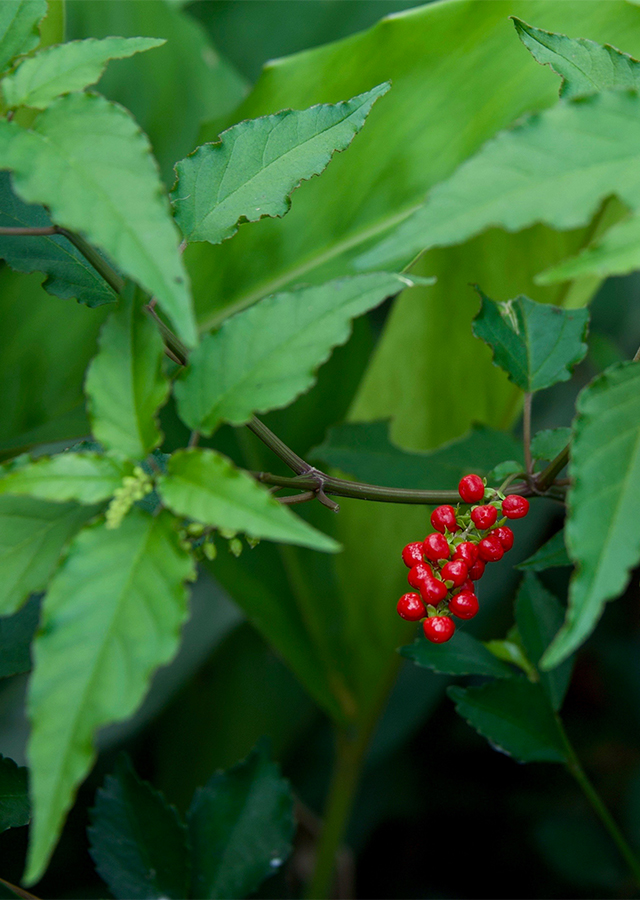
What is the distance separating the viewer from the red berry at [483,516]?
0.42 meters

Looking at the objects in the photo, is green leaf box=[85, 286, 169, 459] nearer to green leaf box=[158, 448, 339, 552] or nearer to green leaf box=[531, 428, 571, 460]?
green leaf box=[158, 448, 339, 552]

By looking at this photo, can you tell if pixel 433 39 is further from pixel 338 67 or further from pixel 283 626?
pixel 283 626

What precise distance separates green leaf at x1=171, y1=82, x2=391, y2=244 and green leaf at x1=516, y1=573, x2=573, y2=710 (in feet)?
1.26

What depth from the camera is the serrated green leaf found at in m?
0.33

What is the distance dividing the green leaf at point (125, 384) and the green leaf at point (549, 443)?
254mm

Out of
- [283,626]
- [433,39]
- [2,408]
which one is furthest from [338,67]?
[283,626]

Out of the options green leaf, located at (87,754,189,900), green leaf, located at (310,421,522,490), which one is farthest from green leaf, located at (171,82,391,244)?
green leaf, located at (87,754,189,900)

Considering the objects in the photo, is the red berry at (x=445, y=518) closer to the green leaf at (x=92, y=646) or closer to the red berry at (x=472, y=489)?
the red berry at (x=472, y=489)

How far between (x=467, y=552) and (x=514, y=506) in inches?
1.7

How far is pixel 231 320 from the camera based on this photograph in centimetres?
35

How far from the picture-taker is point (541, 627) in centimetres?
63

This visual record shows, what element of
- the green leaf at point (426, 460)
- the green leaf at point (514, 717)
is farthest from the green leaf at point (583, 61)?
the green leaf at point (514, 717)

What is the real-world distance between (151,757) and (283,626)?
0.30 meters

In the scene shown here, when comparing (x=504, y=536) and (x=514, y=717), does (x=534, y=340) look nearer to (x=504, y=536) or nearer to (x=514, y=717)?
(x=504, y=536)
